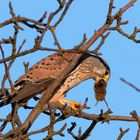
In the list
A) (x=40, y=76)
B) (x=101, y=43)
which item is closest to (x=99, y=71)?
(x=40, y=76)

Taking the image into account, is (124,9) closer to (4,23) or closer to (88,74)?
(4,23)

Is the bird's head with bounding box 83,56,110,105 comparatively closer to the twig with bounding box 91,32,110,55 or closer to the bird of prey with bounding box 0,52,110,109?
the bird of prey with bounding box 0,52,110,109

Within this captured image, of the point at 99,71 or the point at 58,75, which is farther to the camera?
the point at 99,71

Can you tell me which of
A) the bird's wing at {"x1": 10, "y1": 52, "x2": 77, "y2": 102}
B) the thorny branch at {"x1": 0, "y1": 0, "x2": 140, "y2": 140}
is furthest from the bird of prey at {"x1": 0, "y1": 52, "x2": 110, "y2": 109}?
the thorny branch at {"x1": 0, "y1": 0, "x2": 140, "y2": 140}

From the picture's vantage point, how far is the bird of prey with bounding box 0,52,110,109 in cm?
741

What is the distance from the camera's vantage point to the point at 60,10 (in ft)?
15.3

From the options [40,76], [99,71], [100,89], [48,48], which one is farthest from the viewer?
[99,71]

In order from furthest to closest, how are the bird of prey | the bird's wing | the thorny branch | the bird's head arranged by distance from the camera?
1. the bird's head
2. the bird of prey
3. the bird's wing
4. the thorny branch

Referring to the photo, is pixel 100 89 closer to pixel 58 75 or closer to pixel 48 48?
pixel 58 75

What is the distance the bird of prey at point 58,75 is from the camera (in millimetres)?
7414

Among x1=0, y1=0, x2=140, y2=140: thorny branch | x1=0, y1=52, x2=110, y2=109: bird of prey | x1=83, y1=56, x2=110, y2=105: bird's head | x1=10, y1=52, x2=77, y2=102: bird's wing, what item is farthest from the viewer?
x1=83, y1=56, x2=110, y2=105: bird's head

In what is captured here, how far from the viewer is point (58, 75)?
785 cm

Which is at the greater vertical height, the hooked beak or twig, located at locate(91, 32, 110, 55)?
the hooked beak

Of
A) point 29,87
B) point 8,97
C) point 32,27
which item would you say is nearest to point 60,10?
point 32,27
